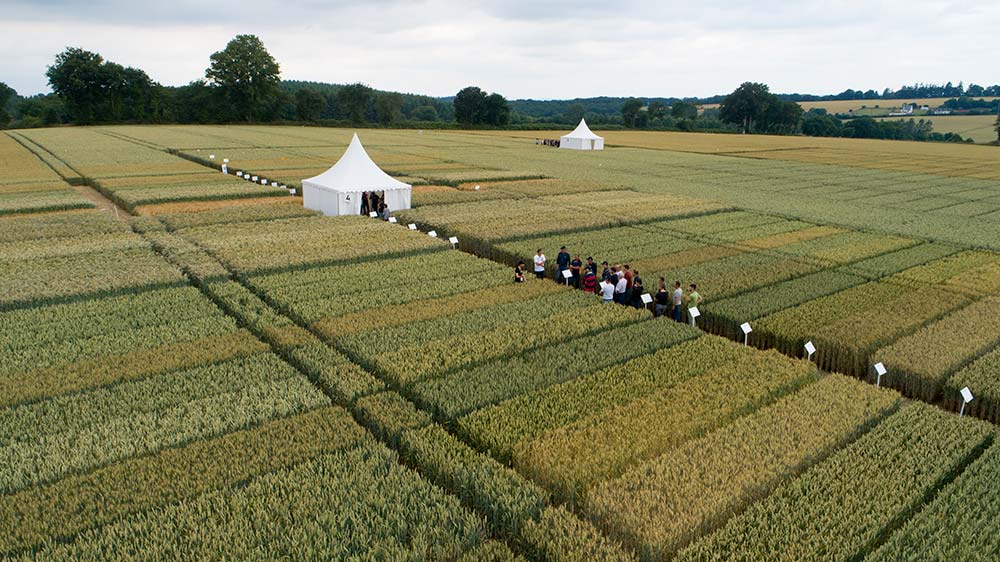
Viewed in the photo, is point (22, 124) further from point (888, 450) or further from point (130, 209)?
point (888, 450)

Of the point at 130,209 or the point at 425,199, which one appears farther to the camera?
the point at 425,199

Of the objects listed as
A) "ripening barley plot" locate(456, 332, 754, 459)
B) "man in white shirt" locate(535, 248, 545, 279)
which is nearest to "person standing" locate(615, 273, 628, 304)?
"ripening barley plot" locate(456, 332, 754, 459)

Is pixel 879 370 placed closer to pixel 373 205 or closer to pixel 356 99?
pixel 373 205

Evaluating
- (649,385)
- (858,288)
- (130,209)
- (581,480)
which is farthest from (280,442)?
(130,209)

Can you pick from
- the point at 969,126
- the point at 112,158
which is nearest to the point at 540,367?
the point at 112,158

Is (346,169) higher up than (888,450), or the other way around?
(346,169)

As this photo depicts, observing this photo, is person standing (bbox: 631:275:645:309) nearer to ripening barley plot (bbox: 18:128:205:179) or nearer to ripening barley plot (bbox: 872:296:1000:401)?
ripening barley plot (bbox: 872:296:1000:401)
